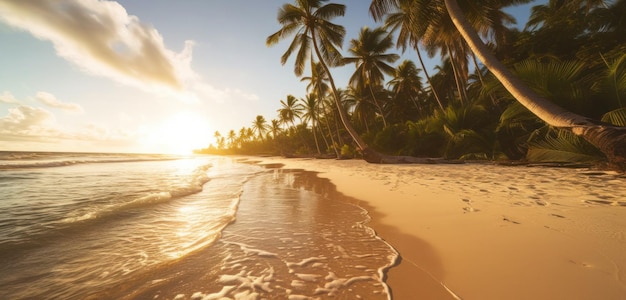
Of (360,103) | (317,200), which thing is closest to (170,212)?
(317,200)

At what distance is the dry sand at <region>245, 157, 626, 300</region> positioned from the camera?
4.70 feet

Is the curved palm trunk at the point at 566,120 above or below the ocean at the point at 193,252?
above

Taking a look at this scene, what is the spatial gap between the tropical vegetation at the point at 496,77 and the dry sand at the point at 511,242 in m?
2.53

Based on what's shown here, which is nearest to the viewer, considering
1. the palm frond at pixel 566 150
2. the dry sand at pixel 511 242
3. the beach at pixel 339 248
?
the dry sand at pixel 511 242

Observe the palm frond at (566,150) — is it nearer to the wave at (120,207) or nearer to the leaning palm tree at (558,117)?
the leaning palm tree at (558,117)

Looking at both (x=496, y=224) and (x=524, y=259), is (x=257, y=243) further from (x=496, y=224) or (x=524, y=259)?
(x=496, y=224)

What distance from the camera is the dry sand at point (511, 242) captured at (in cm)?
143

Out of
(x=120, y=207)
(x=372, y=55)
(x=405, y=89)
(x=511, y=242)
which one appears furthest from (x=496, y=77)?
(x=405, y=89)

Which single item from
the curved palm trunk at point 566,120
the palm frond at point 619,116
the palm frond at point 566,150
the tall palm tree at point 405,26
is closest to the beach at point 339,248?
the curved palm trunk at point 566,120

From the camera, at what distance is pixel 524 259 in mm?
1736

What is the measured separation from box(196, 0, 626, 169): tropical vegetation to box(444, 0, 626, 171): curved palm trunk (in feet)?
0.06

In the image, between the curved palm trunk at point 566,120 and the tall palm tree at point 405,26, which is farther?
the tall palm tree at point 405,26

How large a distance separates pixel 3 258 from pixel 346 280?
138 inches

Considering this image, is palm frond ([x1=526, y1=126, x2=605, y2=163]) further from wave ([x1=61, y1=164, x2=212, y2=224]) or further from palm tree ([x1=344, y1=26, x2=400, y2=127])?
palm tree ([x1=344, y1=26, x2=400, y2=127])
